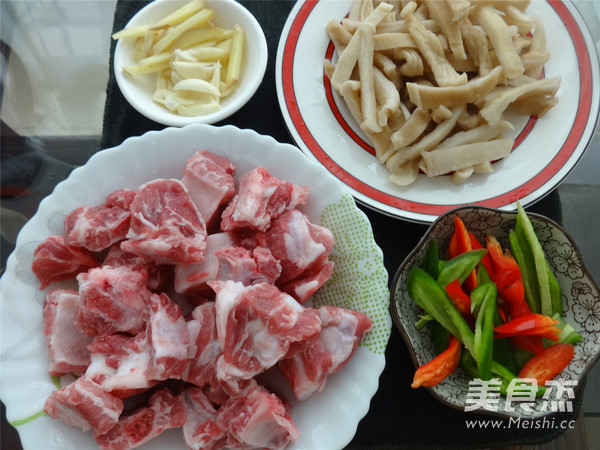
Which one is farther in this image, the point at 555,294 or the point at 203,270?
the point at 555,294

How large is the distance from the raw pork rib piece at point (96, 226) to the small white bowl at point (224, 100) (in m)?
0.45

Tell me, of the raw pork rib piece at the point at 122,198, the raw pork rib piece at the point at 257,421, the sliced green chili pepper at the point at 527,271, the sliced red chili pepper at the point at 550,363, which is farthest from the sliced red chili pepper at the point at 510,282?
the raw pork rib piece at the point at 122,198

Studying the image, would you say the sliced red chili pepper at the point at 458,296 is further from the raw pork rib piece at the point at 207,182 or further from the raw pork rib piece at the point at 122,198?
the raw pork rib piece at the point at 122,198

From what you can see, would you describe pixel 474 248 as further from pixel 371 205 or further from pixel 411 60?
pixel 411 60

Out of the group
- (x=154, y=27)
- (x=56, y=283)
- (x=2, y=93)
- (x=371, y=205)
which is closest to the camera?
(x=56, y=283)

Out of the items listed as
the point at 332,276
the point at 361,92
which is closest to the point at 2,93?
the point at 361,92

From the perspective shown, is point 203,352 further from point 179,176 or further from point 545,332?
point 545,332

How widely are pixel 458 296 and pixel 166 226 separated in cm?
83

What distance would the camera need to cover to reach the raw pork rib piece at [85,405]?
117cm

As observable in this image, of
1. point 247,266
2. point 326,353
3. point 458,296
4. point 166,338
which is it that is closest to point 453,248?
point 458,296

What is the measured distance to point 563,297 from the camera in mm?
1457

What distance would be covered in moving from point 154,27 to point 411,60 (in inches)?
35.7

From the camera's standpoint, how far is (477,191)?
1.69 metres

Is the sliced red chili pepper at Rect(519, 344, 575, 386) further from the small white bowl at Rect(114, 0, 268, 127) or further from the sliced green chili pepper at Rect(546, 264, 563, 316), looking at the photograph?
the small white bowl at Rect(114, 0, 268, 127)
